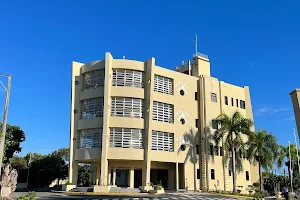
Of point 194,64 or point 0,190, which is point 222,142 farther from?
point 0,190

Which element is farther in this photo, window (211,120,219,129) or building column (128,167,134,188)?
window (211,120,219,129)

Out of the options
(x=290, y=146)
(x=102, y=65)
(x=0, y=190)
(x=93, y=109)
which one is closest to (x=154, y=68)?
(x=102, y=65)

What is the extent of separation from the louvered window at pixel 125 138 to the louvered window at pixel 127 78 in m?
5.84

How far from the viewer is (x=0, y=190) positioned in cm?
1698

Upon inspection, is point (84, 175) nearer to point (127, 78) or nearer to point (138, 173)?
point (138, 173)

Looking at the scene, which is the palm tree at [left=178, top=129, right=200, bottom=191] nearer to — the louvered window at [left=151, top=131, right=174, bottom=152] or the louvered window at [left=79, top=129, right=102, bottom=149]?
the louvered window at [left=151, top=131, right=174, bottom=152]

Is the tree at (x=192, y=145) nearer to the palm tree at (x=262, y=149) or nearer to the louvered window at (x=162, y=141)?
the louvered window at (x=162, y=141)

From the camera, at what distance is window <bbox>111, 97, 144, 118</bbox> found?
38719 mm

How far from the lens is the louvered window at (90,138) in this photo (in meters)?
38.2

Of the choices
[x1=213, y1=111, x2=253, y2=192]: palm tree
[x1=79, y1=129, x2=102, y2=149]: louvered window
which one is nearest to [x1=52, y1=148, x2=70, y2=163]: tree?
[x1=79, y1=129, x2=102, y2=149]: louvered window

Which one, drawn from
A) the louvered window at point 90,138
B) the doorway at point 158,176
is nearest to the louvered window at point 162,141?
the doorway at point 158,176

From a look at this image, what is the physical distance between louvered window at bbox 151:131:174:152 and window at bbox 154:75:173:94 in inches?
226

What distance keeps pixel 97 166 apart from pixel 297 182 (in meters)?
34.1

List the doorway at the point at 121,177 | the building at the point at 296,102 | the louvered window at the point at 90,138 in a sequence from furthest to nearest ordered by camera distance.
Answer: the doorway at the point at 121,177 → the louvered window at the point at 90,138 → the building at the point at 296,102
